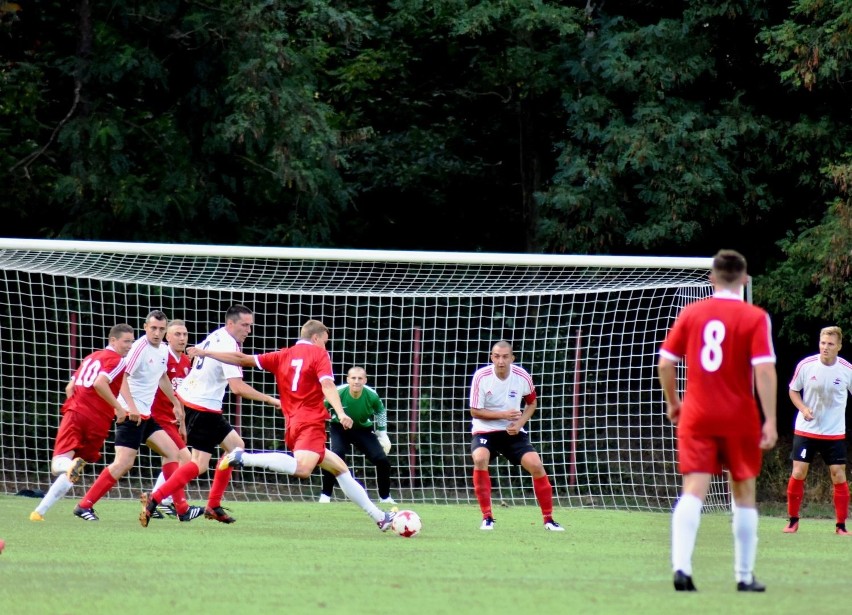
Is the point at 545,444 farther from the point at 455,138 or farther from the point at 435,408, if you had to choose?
the point at 455,138

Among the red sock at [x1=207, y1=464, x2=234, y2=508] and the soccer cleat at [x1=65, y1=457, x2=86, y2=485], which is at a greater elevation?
the soccer cleat at [x1=65, y1=457, x2=86, y2=485]

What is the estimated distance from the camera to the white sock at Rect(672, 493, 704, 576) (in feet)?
21.3

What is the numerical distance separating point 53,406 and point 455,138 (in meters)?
9.51

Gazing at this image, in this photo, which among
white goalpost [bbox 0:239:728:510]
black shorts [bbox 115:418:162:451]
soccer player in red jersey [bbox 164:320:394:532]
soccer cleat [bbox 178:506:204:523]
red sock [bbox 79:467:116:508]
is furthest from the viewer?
white goalpost [bbox 0:239:728:510]

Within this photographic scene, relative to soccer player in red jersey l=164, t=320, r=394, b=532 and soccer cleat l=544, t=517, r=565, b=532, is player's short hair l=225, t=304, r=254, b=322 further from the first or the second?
soccer cleat l=544, t=517, r=565, b=532

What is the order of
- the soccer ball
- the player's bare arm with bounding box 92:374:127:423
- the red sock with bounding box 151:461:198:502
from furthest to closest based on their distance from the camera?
the player's bare arm with bounding box 92:374:127:423 < the red sock with bounding box 151:461:198:502 < the soccer ball

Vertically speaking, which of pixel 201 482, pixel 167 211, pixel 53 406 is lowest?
pixel 201 482

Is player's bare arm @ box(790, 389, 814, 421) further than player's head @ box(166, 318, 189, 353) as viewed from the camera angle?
No

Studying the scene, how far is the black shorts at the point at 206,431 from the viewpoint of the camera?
1191 cm

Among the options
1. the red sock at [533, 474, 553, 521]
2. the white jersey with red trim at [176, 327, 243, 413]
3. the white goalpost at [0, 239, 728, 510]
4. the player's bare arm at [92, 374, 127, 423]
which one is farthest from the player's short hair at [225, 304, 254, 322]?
the white goalpost at [0, 239, 728, 510]

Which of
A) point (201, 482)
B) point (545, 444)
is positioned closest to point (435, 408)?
point (545, 444)

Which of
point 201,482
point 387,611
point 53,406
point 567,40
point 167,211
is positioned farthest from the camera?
point 567,40

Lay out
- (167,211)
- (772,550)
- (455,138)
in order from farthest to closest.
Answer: (455,138), (167,211), (772,550)

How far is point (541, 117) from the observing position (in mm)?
23234
